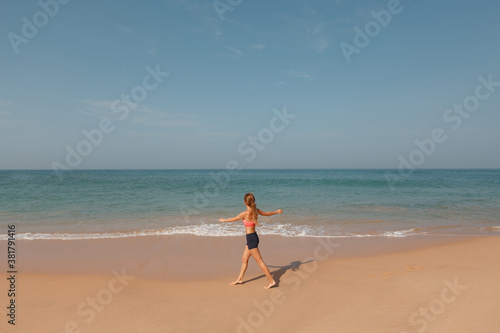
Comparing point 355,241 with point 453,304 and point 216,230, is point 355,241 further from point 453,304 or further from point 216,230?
point 216,230

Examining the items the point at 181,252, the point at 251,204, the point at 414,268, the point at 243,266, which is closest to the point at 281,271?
the point at 243,266

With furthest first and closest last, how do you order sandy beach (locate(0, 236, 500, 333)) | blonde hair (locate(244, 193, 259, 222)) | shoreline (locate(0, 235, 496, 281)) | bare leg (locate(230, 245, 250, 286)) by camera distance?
shoreline (locate(0, 235, 496, 281)) < bare leg (locate(230, 245, 250, 286)) < blonde hair (locate(244, 193, 259, 222)) < sandy beach (locate(0, 236, 500, 333))

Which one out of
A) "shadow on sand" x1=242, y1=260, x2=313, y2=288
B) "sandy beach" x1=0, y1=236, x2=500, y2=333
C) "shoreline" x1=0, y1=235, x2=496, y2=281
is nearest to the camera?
"sandy beach" x1=0, y1=236, x2=500, y2=333

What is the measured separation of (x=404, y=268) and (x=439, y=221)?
302 inches

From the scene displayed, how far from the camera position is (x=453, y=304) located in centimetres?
424

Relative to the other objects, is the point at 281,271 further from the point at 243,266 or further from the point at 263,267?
the point at 243,266

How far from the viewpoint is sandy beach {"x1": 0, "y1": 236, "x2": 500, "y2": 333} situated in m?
3.95

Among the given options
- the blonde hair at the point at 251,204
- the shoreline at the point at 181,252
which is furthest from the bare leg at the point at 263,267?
the shoreline at the point at 181,252

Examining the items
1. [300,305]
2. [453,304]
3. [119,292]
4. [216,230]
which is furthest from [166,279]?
[453,304]

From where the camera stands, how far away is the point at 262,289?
5.18 meters

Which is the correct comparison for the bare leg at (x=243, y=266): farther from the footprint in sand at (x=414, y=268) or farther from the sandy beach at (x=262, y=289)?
the footprint in sand at (x=414, y=268)

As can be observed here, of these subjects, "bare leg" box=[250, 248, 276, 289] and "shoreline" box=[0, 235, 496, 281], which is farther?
"shoreline" box=[0, 235, 496, 281]

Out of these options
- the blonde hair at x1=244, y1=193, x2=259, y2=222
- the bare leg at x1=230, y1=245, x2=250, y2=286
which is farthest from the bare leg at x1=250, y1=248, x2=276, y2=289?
the blonde hair at x1=244, y1=193, x2=259, y2=222

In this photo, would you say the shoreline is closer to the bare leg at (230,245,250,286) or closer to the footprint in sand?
the bare leg at (230,245,250,286)
